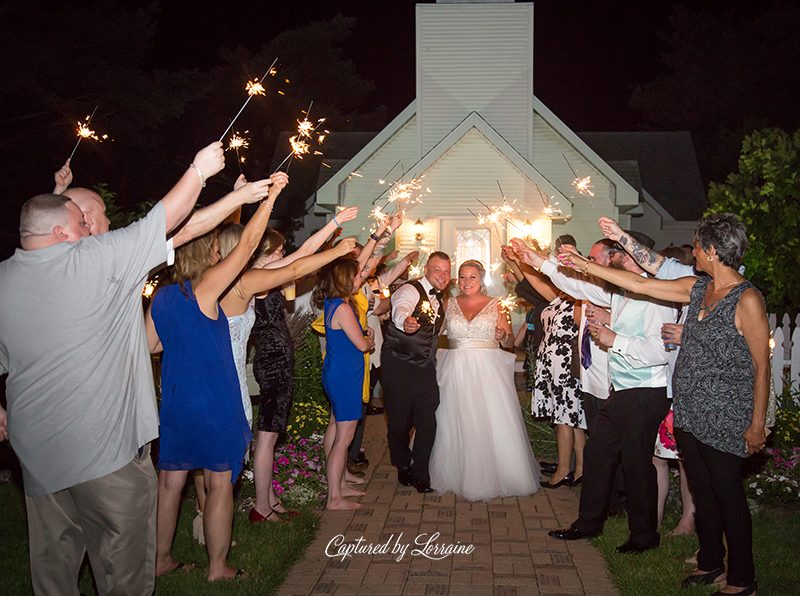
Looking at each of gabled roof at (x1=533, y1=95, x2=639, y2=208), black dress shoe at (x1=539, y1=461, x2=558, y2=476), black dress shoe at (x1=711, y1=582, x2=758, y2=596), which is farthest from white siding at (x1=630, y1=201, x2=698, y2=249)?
black dress shoe at (x1=711, y1=582, x2=758, y2=596)

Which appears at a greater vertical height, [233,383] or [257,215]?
[257,215]

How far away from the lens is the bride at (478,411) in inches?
307

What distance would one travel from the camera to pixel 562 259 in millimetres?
5672

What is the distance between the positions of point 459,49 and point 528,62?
1.73 m

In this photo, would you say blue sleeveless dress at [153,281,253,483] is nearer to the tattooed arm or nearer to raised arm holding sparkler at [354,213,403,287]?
raised arm holding sparkler at [354,213,403,287]

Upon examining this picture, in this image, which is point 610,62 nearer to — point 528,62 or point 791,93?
point 791,93

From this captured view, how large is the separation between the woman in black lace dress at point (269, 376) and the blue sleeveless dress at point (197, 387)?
60.8 inches

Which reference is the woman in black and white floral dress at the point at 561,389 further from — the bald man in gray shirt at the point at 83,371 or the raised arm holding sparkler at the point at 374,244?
the bald man in gray shirt at the point at 83,371

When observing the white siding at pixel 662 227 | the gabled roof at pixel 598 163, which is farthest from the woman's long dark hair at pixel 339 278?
the white siding at pixel 662 227

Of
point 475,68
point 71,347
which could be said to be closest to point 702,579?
point 71,347

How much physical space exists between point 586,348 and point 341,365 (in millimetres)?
2136

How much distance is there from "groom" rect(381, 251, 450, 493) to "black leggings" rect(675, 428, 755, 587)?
3152mm

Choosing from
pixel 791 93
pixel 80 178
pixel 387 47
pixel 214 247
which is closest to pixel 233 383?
pixel 214 247

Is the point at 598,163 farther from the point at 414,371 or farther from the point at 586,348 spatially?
the point at 586,348
